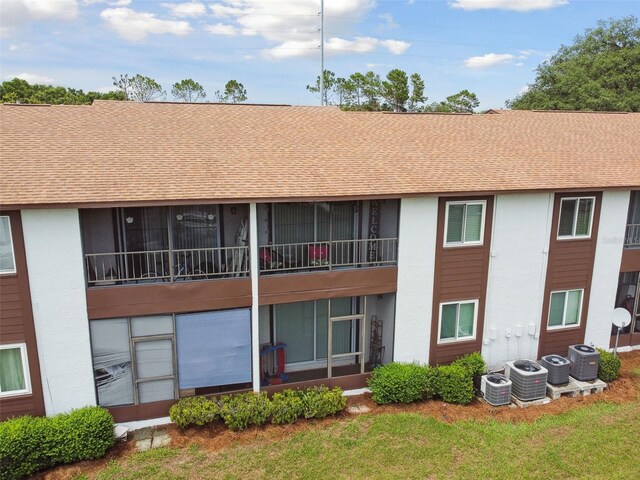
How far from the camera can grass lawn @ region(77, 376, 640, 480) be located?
1011cm

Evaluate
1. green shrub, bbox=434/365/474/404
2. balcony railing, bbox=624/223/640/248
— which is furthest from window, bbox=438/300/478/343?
balcony railing, bbox=624/223/640/248

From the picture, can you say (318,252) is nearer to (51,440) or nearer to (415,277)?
(415,277)

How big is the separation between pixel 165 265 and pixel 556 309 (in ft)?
40.0

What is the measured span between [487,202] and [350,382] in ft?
21.5

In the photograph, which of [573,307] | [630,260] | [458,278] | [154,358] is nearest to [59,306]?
[154,358]

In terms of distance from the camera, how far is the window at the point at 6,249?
10.2 m

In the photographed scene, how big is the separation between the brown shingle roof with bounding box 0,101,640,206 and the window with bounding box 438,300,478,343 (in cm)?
354

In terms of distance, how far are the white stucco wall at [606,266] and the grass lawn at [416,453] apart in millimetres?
3812

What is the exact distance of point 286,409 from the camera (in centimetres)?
1181

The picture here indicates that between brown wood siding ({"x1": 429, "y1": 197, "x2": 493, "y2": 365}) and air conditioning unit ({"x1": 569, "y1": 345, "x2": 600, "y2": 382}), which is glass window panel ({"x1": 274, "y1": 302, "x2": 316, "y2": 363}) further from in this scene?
air conditioning unit ({"x1": 569, "y1": 345, "x2": 600, "y2": 382})

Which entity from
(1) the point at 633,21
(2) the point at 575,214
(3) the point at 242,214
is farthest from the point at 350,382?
(1) the point at 633,21

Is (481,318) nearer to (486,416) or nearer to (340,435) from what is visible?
(486,416)

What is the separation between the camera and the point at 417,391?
1279cm

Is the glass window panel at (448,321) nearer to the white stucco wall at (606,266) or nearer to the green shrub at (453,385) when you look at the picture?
the green shrub at (453,385)
